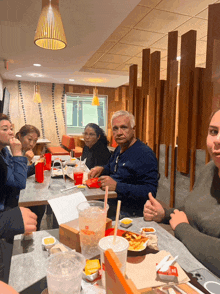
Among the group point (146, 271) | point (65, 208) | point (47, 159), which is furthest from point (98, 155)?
point (146, 271)

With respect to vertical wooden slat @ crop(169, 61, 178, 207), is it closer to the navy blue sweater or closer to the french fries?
the navy blue sweater

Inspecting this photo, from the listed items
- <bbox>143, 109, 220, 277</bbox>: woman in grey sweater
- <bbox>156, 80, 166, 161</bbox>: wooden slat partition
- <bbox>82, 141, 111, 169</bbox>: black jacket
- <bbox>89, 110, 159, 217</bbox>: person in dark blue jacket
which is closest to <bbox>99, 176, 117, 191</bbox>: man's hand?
<bbox>89, 110, 159, 217</bbox>: person in dark blue jacket

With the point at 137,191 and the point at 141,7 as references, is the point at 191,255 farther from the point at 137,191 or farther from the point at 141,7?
the point at 141,7

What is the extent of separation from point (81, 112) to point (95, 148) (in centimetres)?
605

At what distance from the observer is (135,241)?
0.85 m

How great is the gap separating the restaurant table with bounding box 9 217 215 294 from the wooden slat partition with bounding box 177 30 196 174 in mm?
2122

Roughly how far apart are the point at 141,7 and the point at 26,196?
2.88m

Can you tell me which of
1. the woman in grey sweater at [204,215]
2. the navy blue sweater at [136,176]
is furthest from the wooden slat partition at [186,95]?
the woman in grey sweater at [204,215]

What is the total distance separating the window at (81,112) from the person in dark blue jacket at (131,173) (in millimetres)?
6775

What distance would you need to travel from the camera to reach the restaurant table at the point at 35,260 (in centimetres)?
71

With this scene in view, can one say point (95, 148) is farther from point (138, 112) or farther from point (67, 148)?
point (67, 148)

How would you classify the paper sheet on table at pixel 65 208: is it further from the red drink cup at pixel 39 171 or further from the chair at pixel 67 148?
the chair at pixel 67 148

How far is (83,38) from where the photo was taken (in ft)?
12.1

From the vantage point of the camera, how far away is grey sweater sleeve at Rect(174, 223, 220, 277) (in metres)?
0.81
